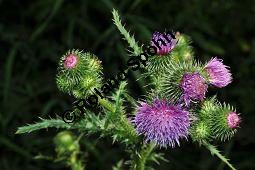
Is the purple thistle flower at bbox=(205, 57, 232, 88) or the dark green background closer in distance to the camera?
the purple thistle flower at bbox=(205, 57, 232, 88)

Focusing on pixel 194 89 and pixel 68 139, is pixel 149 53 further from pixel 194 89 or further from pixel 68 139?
pixel 68 139

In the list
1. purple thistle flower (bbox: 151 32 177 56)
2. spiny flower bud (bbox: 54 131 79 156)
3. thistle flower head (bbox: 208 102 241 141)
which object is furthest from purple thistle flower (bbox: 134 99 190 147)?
spiny flower bud (bbox: 54 131 79 156)

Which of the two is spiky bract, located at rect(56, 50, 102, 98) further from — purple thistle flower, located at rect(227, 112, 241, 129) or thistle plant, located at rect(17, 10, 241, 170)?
purple thistle flower, located at rect(227, 112, 241, 129)

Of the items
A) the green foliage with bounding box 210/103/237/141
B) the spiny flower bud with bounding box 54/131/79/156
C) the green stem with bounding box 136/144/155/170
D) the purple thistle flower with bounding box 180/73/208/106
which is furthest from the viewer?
the spiny flower bud with bounding box 54/131/79/156

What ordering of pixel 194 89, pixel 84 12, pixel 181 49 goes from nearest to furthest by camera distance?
1. pixel 194 89
2. pixel 181 49
3. pixel 84 12

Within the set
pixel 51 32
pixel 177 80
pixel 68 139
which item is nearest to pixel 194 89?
pixel 177 80
